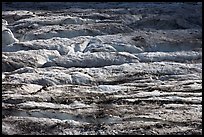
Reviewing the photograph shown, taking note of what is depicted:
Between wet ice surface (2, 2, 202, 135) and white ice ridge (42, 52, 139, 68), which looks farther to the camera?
white ice ridge (42, 52, 139, 68)

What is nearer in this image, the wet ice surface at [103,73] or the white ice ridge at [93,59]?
the wet ice surface at [103,73]

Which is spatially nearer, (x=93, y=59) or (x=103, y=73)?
(x=103, y=73)

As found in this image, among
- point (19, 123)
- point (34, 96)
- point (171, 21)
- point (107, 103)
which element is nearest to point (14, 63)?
point (34, 96)

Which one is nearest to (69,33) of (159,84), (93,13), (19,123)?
(93,13)

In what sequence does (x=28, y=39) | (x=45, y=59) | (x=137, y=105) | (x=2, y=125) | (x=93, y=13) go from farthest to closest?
(x=93, y=13) → (x=28, y=39) → (x=45, y=59) → (x=137, y=105) → (x=2, y=125)

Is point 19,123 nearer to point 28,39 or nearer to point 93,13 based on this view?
point 28,39

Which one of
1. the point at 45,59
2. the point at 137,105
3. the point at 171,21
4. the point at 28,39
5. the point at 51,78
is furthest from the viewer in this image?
the point at 171,21

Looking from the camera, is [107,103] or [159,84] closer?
[107,103]
